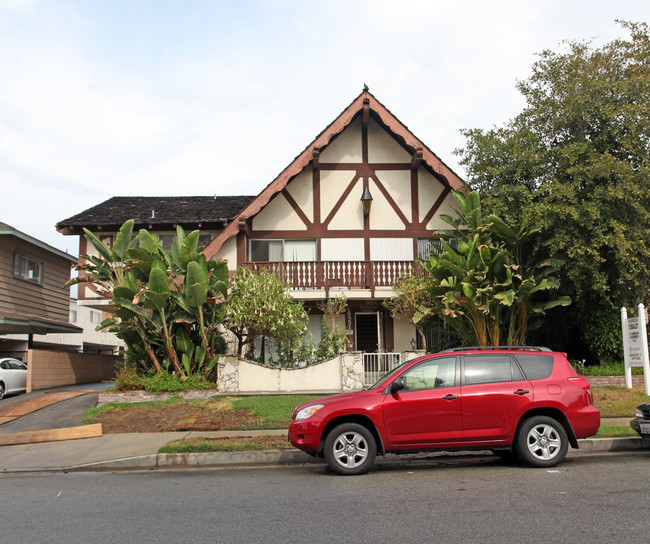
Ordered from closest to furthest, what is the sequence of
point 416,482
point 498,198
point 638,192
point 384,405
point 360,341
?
point 416,482 → point 384,405 → point 638,192 → point 498,198 → point 360,341

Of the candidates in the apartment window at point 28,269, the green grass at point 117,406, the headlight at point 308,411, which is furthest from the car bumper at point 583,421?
the apartment window at point 28,269

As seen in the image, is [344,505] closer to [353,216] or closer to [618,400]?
[618,400]

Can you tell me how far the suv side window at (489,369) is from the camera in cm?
841

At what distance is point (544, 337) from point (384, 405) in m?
12.9

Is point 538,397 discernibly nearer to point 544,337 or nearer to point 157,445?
point 157,445

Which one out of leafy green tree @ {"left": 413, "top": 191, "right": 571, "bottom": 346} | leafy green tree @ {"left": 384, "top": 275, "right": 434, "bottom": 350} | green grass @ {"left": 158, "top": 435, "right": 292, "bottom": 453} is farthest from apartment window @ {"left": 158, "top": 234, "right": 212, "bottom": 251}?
green grass @ {"left": 158, "top": 435, "right": 292, "bottom": 453}

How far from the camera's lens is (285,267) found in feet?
60.8

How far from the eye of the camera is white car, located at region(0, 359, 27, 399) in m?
18.6

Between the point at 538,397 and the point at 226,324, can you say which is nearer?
the point at 538,397

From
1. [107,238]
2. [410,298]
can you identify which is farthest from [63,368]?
[410,298]

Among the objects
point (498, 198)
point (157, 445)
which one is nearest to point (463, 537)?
point (157, 445)

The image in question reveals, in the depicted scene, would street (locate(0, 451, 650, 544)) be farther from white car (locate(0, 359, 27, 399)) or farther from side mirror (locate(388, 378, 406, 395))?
white car (locate(0, 359, 27, 399))

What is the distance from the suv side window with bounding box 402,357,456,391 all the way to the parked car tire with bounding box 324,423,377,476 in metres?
0.90

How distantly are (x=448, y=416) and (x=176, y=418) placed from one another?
6.87 m
